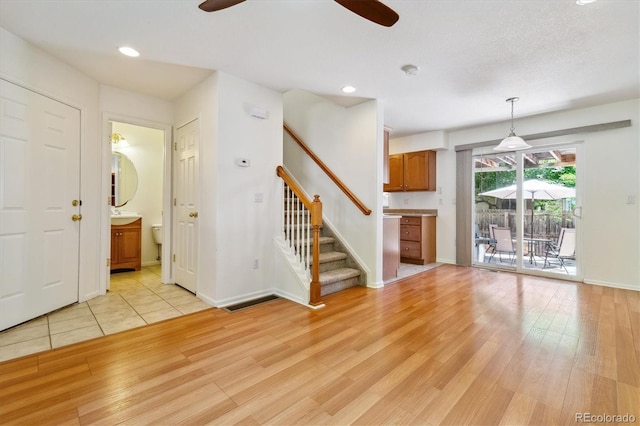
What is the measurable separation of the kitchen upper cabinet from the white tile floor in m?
4.27

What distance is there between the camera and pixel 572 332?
2414 millimetres

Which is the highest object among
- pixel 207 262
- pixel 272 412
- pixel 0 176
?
pixel 0 176

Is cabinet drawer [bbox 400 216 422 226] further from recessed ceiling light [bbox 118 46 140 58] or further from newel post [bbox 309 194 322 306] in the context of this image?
recessed ceiling light [bbox 118 46 140 58]

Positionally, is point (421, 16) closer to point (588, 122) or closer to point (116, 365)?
point (116, 365)

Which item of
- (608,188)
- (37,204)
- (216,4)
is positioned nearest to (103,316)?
(37,204)

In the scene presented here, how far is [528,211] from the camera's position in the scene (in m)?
4.64

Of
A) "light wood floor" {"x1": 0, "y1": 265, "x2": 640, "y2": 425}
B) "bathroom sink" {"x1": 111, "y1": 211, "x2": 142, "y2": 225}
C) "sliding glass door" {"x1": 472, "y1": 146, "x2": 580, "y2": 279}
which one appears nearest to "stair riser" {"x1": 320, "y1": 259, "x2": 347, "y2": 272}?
"light wood floor" {"x1": 0, "y1": 265, "x2": 640, "y2": 425}

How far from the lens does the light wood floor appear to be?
1458 mm

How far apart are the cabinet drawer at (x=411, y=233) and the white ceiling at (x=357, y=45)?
2417 millimetres

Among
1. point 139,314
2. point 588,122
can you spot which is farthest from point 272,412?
point 588,122

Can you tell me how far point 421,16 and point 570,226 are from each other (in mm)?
4060

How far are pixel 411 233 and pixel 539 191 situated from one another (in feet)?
6.78

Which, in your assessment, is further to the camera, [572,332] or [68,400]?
[572,332]

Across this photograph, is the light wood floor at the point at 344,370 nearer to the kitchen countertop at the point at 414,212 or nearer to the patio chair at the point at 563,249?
the patio chair at the point at 563,249
